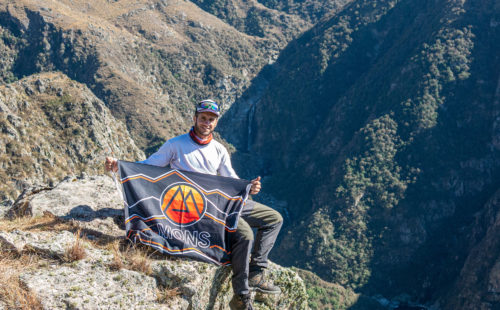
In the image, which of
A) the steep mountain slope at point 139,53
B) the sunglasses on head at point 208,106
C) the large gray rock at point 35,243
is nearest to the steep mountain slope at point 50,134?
the steep mountain slope at point 139,53

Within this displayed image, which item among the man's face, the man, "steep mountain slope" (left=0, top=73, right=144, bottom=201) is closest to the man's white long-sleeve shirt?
the man

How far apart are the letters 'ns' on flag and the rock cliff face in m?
0.28

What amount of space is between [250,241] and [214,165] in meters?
1.71

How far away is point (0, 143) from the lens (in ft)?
125

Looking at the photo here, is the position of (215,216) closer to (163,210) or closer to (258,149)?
(163,210)

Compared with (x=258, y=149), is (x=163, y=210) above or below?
above

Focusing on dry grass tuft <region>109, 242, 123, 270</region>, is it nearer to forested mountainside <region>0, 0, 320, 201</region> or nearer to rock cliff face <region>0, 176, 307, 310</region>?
rock cliff face <region>0, 176, 307, 310</region>

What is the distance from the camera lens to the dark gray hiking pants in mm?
7172

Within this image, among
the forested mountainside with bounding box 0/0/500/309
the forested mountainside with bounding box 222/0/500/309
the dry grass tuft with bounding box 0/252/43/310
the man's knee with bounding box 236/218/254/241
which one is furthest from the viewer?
the forested mountainside with bounding box 222/0/500/309

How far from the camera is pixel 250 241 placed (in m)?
7.26

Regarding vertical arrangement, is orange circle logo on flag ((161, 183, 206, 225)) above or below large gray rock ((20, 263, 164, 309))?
above

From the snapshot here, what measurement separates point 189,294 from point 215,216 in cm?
153

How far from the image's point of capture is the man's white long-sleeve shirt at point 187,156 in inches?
306

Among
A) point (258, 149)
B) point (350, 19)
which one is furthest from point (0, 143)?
point (350, 19)
